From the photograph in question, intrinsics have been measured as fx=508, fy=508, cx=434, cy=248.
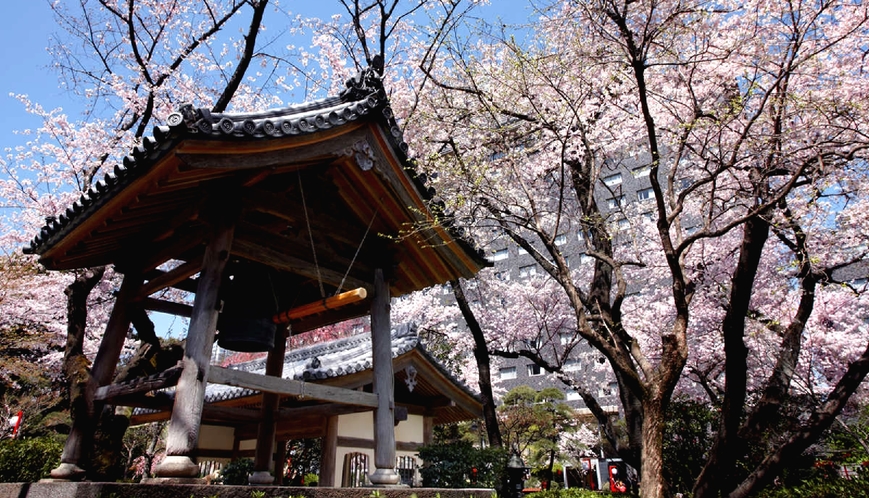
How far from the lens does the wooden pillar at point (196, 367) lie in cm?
332

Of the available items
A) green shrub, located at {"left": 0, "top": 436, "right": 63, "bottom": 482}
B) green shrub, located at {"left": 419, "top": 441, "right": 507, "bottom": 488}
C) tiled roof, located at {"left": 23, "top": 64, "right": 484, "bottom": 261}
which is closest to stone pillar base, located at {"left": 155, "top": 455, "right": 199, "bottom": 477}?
tiled roof, located at {"left": 23, "top": 64, "right": 484, "bottom": 261}

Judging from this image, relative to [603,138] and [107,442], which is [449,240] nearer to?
[107,442]

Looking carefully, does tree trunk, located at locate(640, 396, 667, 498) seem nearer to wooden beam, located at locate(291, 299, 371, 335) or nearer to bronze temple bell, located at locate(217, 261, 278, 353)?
wooden beam, located at locate(291, 299, 371, 335)

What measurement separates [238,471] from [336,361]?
8.03 ft

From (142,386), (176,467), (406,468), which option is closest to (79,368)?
(142,386)

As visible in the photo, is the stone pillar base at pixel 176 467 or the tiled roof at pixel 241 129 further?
the tiled roof at pixel 241 129

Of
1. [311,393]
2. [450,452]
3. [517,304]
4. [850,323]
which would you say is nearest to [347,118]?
[311,393]

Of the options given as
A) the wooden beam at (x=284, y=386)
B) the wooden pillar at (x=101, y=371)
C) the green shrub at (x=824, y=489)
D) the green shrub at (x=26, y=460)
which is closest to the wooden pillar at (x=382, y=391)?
the wooden beam at (x=284, y=386)

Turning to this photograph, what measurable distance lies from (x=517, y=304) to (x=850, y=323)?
31.1 ft

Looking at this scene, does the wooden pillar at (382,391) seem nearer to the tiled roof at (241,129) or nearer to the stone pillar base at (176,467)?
the tiled roof at (241,129)

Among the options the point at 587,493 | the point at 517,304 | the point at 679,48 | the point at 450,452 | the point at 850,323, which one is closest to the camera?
the point at 450,452

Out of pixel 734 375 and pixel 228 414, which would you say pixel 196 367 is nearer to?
pixel 228 414

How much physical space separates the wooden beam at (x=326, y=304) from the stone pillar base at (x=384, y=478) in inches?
57.9

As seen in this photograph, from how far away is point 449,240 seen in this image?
5406mm
